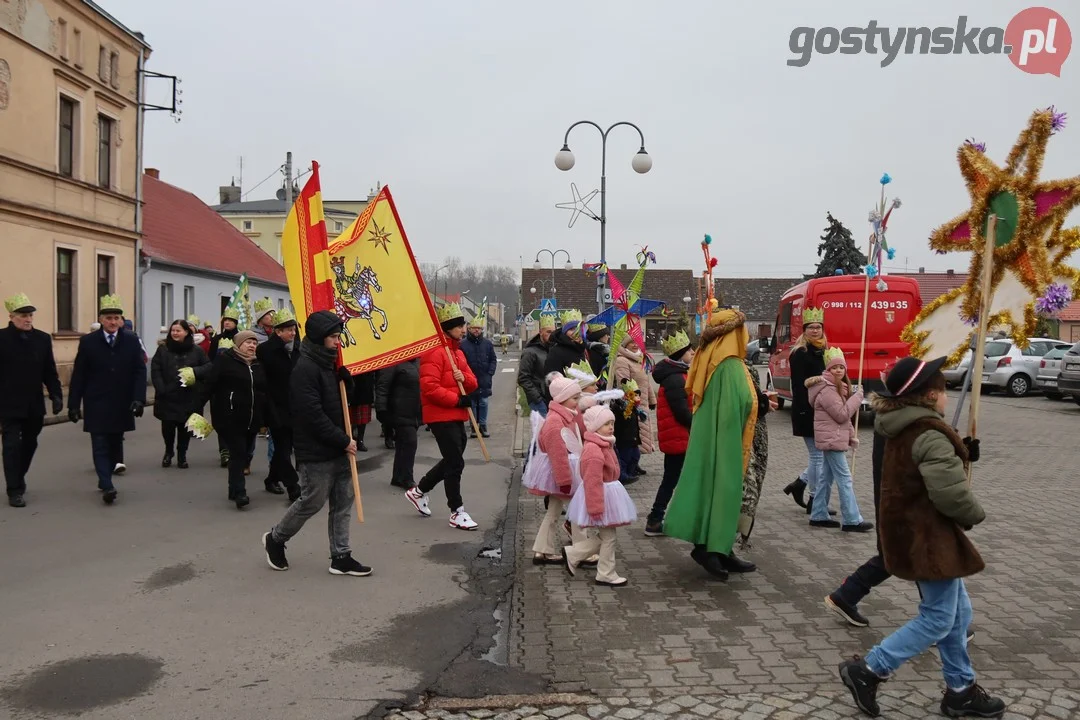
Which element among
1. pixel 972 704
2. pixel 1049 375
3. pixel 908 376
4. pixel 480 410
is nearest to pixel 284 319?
pixel 480 410

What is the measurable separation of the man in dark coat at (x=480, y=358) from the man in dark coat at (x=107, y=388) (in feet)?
18.4

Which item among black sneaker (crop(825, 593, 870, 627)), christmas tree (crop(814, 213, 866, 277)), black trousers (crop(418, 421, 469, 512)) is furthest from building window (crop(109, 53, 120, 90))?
christmas tree (crop(814, 213, 866, 277))

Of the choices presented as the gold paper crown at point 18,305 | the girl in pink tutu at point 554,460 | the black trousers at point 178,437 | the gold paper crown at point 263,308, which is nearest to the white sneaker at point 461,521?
the girl in pink tutu at point 554,460

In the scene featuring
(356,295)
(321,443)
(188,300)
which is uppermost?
(356,295)

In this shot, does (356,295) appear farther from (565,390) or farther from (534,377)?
(534,377)

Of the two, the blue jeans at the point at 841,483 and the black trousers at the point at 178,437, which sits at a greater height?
the blue jeans at the point at 841,483

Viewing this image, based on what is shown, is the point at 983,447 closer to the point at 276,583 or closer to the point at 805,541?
the point at 805,541

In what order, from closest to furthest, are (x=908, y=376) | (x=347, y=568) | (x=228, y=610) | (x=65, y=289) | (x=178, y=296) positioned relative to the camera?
(x=908, y=376), (x=228, y=610), (x=347, y=568), (x=65, y=289), (x=178, y=296)

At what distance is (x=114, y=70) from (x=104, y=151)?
82.5 inches

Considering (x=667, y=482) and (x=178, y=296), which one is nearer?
(x=667, y=482)

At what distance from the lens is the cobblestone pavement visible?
4145 millimetres

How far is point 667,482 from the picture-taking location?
7500mm

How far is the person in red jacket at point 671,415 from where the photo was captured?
7273 millimetres

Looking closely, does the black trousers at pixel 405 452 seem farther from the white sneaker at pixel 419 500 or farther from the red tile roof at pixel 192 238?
the red tile roof at pixel 192 238
